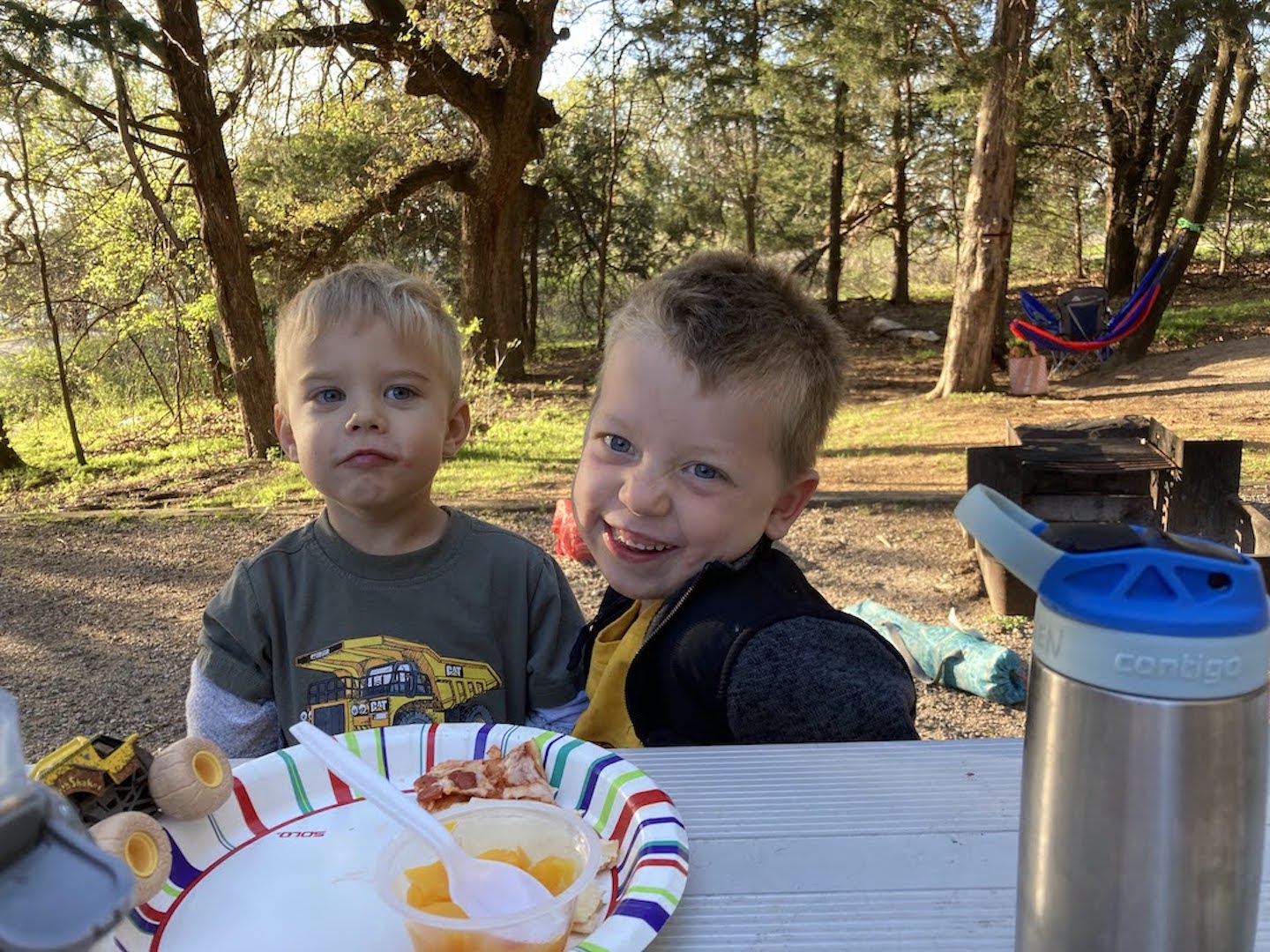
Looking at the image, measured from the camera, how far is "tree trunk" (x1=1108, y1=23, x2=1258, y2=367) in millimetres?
10859

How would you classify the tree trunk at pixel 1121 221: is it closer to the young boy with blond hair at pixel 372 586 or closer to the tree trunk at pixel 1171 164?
the tree trunk at pixel 1171 164

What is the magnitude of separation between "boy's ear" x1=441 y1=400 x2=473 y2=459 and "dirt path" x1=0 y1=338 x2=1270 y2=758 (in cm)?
185

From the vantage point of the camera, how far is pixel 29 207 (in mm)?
10102

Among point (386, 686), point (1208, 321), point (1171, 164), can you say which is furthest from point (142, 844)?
point (1208, 321)

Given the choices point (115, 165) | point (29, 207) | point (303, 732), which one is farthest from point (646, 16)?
point (303, 732)

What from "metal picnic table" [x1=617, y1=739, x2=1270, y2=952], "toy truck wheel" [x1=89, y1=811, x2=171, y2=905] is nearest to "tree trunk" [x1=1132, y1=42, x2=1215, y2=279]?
"metal picnic table" [x1=617, y1=739, x2=1270, y2=952]

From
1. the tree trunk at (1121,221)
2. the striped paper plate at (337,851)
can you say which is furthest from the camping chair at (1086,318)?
the striped paper plate at (337,851)

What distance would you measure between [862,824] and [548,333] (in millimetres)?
19550

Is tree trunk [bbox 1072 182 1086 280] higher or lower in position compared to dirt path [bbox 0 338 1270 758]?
higher

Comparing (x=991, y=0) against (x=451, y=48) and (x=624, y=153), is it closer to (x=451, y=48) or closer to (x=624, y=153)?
(x=451, y=48)

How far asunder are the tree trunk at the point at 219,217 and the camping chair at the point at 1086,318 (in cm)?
806

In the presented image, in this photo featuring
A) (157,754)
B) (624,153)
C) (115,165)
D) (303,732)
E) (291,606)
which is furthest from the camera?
(624,153)

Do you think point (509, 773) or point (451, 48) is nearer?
point (509, 773)

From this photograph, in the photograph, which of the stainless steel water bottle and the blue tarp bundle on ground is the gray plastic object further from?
the blue tarp bundle on ground
